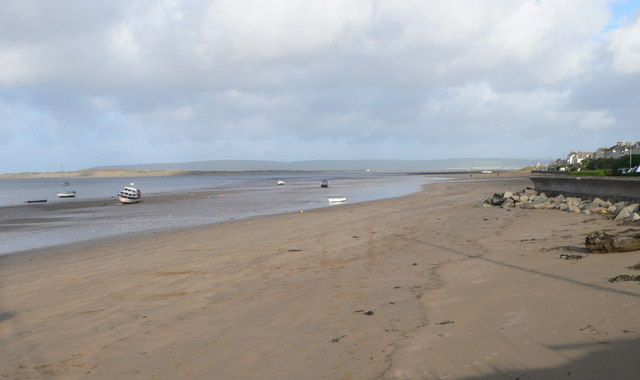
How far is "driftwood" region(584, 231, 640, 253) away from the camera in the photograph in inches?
370

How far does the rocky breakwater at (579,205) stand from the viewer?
50.1 feet

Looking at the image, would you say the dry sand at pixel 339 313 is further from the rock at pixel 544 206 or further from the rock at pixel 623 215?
the rock at pixel 544 206

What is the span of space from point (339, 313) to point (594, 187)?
65.2 feet

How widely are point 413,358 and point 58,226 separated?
90.9ft

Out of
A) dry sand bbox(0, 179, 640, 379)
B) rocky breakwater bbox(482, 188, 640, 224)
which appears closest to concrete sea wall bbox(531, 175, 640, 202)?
rocky breakwater bbox(482, 188, 640, 224)

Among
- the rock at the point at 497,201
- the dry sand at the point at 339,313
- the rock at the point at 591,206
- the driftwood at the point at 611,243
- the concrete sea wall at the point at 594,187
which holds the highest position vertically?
the concrete sea wall at the point at 594,187

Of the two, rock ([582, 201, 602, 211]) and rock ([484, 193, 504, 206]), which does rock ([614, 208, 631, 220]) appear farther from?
rock ([484, 193, 504, 206])

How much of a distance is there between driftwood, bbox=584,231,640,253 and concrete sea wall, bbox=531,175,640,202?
1089cm

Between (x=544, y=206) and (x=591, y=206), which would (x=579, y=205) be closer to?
(x=591, y=206)

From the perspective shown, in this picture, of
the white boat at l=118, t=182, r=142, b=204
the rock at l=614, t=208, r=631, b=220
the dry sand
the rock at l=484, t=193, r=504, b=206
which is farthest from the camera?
the white boat at l=118, t=182, r=142, b=204

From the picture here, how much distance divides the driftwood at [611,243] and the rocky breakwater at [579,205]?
5637 millimetres

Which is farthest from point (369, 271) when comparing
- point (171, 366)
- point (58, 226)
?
point (58, 226)

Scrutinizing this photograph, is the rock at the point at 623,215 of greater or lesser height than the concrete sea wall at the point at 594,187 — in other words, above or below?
below

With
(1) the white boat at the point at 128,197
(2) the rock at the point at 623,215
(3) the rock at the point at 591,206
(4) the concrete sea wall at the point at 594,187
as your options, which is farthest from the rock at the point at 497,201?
(1) the white boat at the point at 128,197
